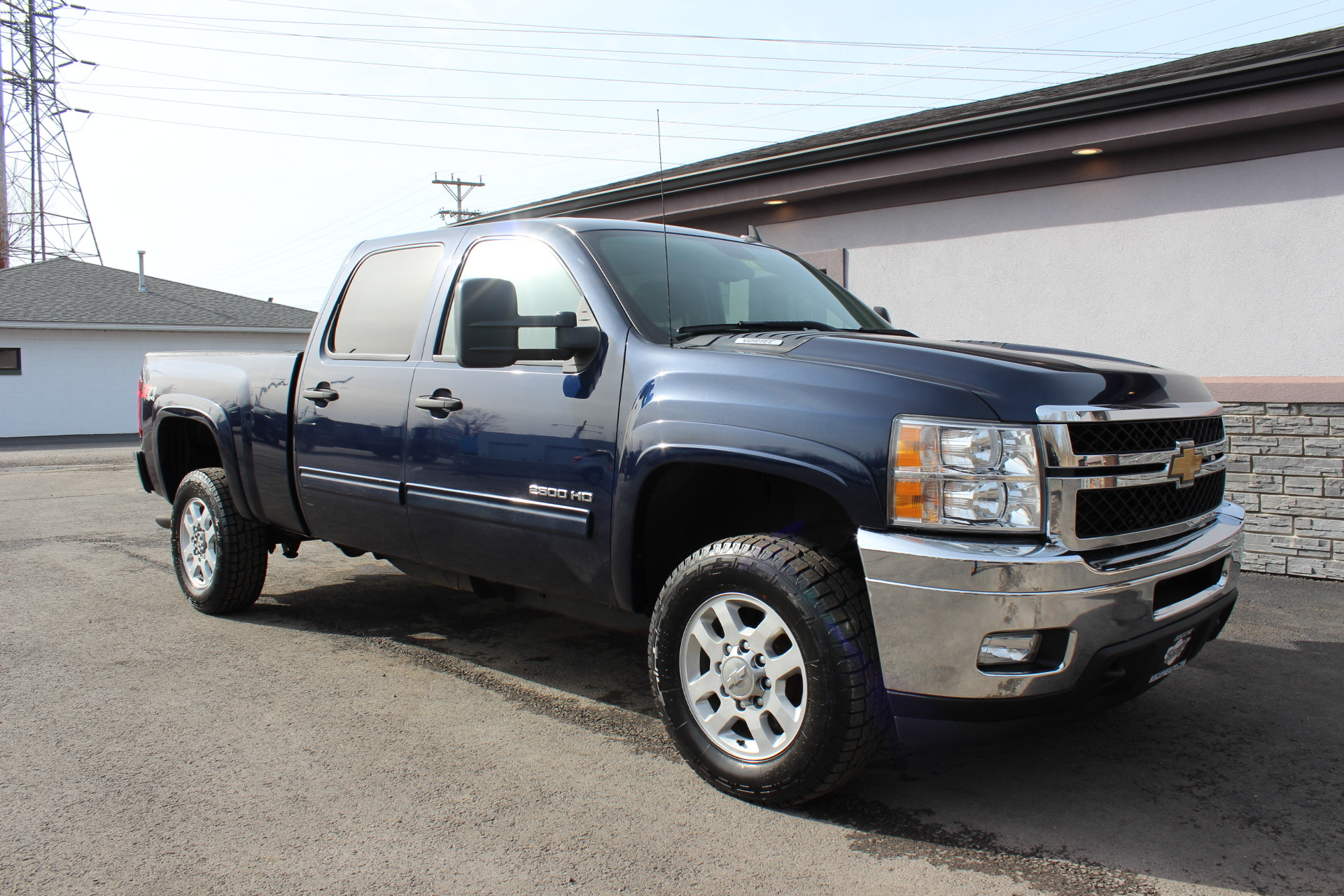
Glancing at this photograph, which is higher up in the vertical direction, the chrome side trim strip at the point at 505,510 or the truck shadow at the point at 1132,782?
the chrome side trim strip at the point at 505,510

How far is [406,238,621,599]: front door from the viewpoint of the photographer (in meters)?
3.57

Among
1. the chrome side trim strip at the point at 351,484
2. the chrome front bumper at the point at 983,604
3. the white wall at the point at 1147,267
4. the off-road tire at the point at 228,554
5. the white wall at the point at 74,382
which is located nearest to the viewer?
the chrome front bumper at the point at 983,604

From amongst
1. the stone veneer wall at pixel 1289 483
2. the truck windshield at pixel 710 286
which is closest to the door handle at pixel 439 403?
the truck windshield at pixel 710 286

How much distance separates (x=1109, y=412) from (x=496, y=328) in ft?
6.77

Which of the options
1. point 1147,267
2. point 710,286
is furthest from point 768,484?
point 1147,267

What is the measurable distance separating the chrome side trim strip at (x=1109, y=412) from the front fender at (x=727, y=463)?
529 millimetres

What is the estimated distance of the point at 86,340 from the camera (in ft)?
85.8

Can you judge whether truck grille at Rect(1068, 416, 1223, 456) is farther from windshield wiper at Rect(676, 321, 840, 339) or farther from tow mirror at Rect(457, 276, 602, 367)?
tow mirror at Rect(457, 276, 602, 367)

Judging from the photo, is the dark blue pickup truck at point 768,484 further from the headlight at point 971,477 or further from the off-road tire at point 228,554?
the off-road tire at point 228,554

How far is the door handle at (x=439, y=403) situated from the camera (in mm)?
4039

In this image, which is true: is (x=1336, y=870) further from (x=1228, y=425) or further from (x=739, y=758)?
(x=1228, y=425)

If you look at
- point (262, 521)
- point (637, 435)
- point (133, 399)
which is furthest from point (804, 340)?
point (133, 399)

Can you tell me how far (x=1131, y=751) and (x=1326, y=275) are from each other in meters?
5.24

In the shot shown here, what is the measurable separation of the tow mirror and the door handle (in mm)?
502
